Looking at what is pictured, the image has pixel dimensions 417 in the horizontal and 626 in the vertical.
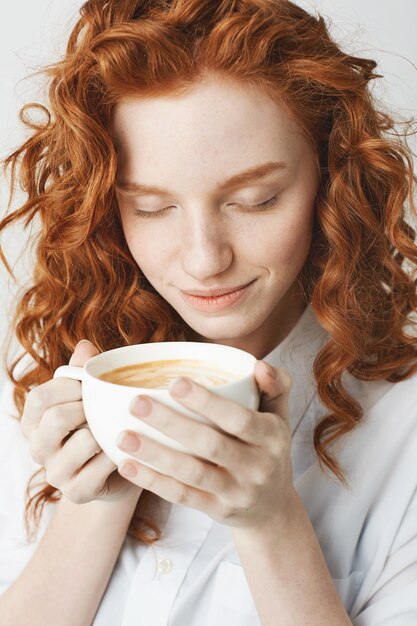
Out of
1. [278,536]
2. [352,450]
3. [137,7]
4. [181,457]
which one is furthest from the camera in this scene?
[352,450]

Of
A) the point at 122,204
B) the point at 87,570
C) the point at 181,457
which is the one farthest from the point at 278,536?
the point at 122,204

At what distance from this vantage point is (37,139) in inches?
58.9

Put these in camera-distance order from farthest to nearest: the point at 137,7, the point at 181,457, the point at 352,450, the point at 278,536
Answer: the point at 352,450
the point at 137,7
the point at 278,536
the point at 181,457

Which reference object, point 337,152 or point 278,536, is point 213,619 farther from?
point 337,152

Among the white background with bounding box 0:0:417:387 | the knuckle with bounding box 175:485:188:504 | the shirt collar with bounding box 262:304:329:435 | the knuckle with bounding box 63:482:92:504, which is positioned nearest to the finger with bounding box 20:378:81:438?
the knuckle with bounding box 63:482:92:504

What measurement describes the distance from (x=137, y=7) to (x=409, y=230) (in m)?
0.63

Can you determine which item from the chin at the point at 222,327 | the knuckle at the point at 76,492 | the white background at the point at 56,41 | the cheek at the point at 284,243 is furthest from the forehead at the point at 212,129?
the white background at the point at 56,41

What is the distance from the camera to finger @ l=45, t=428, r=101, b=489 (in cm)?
112

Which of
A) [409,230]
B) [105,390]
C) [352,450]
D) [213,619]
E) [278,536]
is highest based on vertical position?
[105,390]

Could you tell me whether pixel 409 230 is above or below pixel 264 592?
above

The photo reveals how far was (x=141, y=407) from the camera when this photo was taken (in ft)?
2.96

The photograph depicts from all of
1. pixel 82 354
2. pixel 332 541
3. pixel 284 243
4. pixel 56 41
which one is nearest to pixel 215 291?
pixel 284 243

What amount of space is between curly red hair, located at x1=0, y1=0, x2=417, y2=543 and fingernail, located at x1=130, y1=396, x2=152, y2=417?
518 mm

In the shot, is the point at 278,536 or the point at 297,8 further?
the point at 297,8
